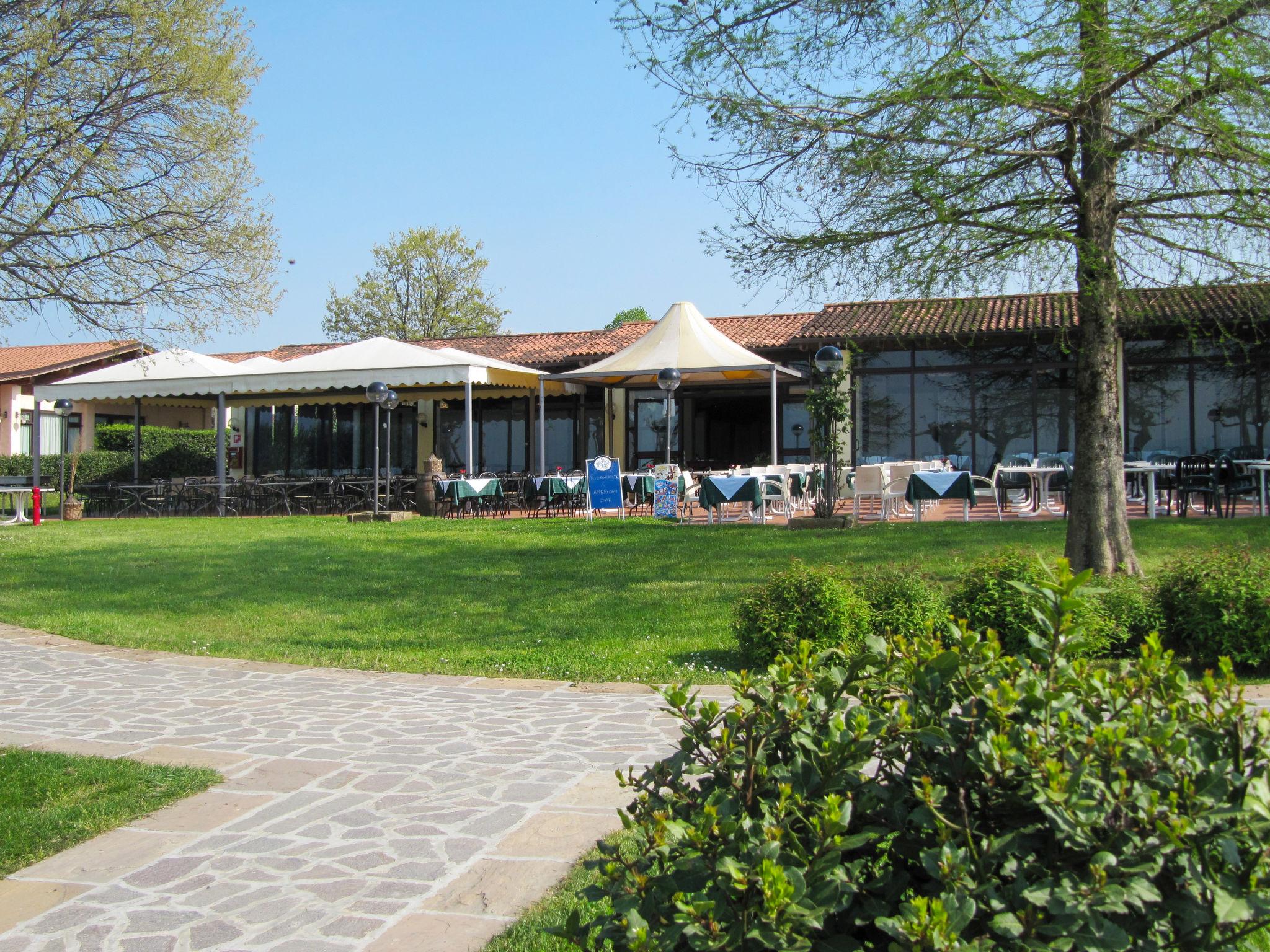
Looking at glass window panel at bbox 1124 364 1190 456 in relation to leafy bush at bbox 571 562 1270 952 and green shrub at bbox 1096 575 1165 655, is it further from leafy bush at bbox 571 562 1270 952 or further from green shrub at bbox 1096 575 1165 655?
leafy bush at bbox 571 562 1270 952

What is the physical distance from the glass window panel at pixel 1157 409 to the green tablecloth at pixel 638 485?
30.2 feet

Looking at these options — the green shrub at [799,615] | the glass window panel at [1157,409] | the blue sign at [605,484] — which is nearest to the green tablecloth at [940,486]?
the blue sign at [605,484]

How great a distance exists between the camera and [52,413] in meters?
31.2

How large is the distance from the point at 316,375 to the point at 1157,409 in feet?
52.7

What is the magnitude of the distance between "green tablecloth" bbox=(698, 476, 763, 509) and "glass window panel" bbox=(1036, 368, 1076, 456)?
27.7 feet

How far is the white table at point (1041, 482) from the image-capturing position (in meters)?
14.2

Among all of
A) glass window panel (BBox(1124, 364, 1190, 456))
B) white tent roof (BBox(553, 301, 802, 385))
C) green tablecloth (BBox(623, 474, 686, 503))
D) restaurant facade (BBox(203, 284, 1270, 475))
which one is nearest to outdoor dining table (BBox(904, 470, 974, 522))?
restaurant facade (BBox(203, 284, 1270, 475))

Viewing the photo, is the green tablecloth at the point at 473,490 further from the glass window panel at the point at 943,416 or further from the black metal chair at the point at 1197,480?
the black metal chair at the point at 1197,480

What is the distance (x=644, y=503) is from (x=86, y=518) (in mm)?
11517

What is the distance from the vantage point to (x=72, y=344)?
3525 centimetres

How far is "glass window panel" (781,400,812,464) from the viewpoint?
73.8ft

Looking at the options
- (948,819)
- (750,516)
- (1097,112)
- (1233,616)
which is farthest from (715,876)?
(750,516)

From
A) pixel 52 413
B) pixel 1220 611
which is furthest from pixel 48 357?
pixel 1220 611

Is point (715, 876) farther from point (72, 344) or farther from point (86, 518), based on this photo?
point (72, 344)
